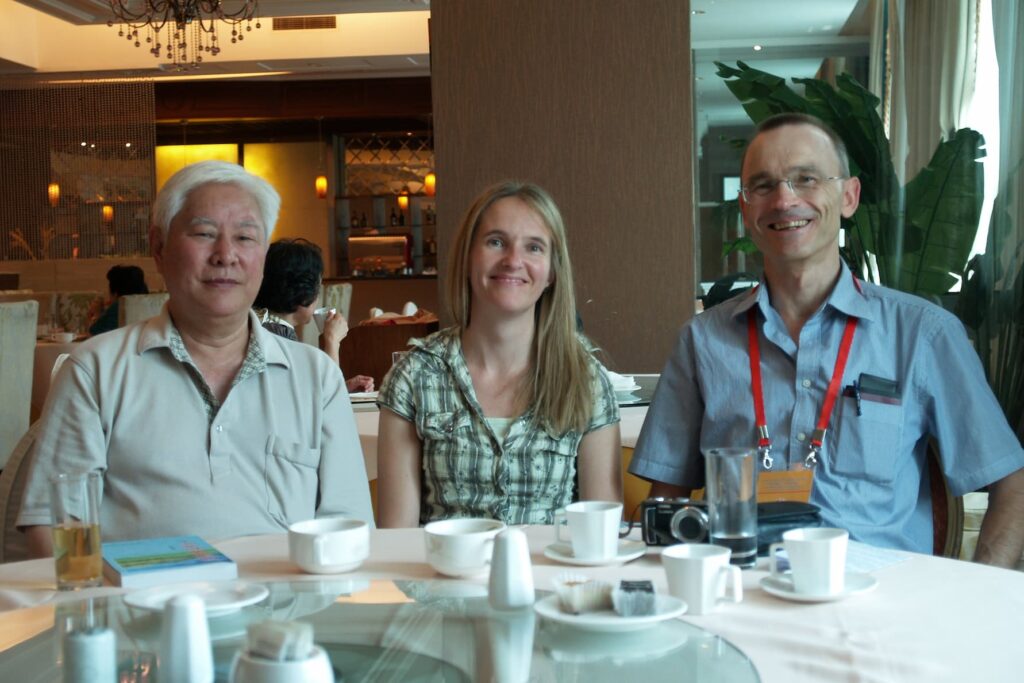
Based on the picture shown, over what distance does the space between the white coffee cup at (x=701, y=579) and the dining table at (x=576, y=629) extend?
0.02 metres

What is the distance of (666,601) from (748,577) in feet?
0.80

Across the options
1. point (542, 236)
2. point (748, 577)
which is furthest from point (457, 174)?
point (748, 577)

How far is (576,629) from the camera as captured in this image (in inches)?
49.5

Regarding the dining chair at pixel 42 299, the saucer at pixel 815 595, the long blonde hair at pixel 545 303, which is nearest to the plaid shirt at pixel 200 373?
the long blonde hair at pixel 545 303

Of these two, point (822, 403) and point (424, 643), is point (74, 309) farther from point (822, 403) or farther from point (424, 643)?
point (424, 643)

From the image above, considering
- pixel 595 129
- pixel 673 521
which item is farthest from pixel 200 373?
pixel 595 129

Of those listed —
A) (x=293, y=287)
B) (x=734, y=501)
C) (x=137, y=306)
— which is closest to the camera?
(x=734, y=501)

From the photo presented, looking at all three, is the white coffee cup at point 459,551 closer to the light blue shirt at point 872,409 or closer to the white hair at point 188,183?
the light blue shirt at point 872,409

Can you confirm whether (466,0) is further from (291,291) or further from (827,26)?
(827,26)

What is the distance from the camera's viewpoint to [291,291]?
427 cm

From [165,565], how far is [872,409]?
4.33ft

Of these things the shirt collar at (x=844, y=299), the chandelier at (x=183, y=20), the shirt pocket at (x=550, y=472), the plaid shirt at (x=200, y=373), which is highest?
the chandelier at (x=183, y=20)

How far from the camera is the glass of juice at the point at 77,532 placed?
4.78 feet

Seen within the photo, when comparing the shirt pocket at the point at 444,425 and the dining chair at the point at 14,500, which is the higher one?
the shirt pocket at the point at 444,425
